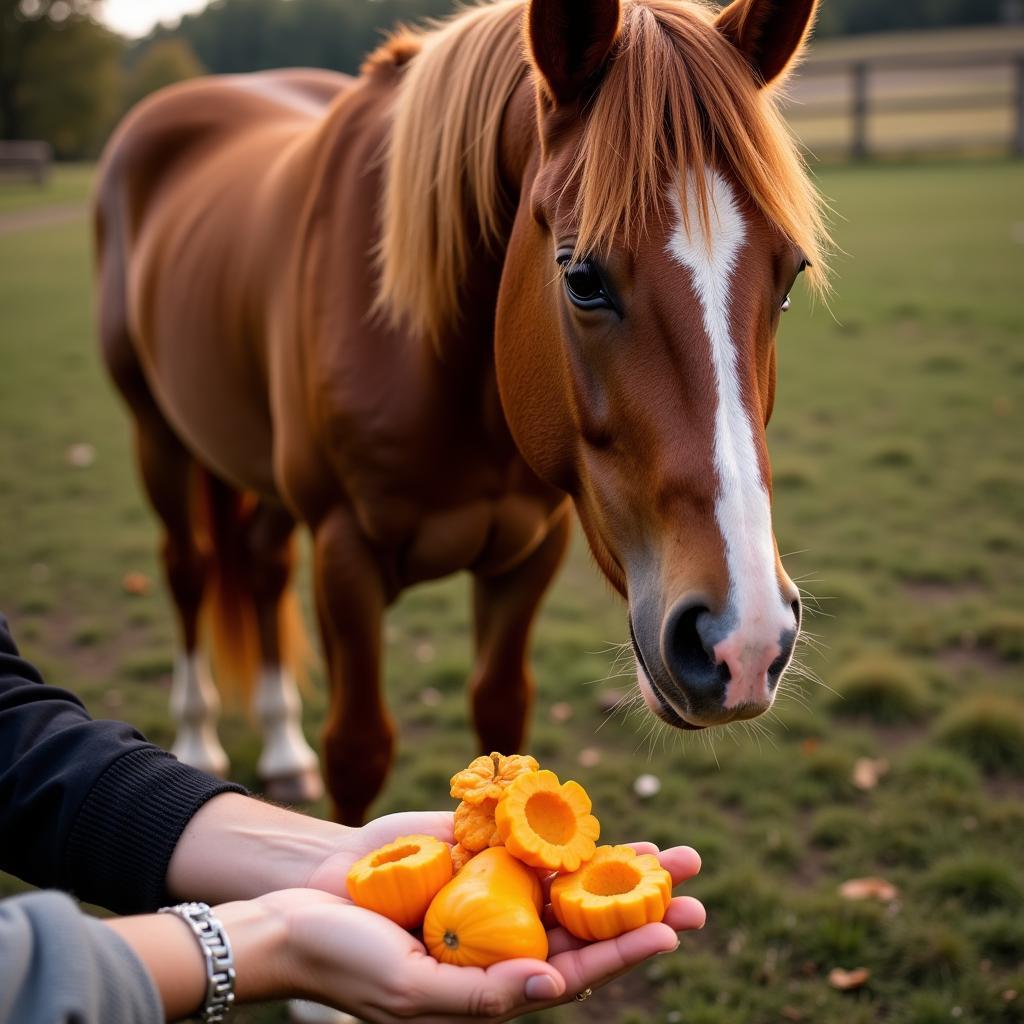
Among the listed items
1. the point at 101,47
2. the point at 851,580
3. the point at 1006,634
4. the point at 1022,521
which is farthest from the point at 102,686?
the point at 101,47

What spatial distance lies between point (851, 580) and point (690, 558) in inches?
145

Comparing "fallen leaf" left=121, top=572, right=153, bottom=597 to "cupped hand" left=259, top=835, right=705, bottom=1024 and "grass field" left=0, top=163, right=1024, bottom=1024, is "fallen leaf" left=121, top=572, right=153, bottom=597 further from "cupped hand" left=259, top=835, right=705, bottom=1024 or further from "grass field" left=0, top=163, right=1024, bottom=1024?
"cupped hand" left=259, top=835, right=705, bottom=1024

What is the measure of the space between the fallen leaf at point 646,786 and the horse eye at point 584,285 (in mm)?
2251

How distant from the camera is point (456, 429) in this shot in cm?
241

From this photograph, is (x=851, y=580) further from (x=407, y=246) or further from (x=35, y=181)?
(x=35, y=181)

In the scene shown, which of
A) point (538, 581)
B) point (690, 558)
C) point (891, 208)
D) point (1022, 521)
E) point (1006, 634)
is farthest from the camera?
point (891, 208)

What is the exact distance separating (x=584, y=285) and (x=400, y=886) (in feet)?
3.11

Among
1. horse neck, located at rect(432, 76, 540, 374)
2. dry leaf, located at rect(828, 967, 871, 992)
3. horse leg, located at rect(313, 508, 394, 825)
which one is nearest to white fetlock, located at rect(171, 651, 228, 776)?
horse leg, located at rect(313, 508, 394, 825)

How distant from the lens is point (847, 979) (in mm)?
2641

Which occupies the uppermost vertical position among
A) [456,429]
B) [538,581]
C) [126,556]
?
[456,429]

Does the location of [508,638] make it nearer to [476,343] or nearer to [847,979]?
[476,343]

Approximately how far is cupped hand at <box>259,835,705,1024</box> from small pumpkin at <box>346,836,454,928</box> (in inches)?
1.1

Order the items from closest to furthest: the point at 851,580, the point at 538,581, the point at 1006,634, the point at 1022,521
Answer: the point at 538,581
the point at 1006,634
the point at 851,580
the point at 1022,521

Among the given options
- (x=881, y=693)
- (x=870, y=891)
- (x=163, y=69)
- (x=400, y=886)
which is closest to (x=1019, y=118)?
(x=881, y=693)
